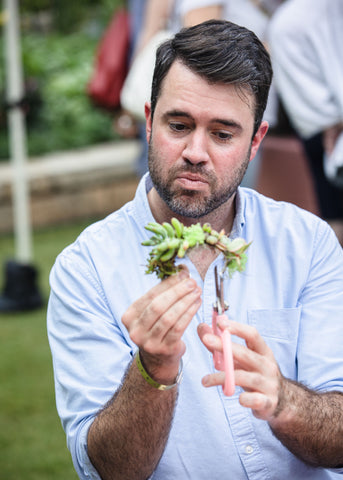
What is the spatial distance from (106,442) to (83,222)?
5888 mm

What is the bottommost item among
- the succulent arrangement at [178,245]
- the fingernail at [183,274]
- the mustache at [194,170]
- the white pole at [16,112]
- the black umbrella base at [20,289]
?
the black umbrella base at [20,289]

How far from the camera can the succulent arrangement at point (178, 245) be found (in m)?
1.71

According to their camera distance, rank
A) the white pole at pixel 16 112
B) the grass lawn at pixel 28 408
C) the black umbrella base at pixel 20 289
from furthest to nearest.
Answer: the black umbrella base at pixel 20 289 < the white pole at pixel 16 112 < the grass lawn at pixel 28 408

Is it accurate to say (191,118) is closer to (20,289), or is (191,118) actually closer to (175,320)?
(175,320)

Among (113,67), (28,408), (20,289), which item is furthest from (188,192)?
(113,67)

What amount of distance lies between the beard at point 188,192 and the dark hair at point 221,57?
0.24 m

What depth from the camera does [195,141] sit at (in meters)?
2.11

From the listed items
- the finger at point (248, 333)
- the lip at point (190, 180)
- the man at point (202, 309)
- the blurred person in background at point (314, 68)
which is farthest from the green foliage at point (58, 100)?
the finger at point (248, 333)

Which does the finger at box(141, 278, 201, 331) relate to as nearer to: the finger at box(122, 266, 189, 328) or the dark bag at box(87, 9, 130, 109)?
the finger at box(122, 266, 189, 328)

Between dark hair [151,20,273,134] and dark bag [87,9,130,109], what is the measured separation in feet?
11.3

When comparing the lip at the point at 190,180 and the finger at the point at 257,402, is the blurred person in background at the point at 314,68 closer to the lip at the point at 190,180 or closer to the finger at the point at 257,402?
the lip at the point at 190,180

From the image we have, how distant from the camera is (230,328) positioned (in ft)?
5.63

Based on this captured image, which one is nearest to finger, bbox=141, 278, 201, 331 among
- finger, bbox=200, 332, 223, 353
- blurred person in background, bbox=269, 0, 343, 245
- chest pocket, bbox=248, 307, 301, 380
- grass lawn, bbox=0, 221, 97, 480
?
finger, bbox=200, 332, 223, 353

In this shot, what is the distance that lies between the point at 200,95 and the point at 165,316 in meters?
0.75
